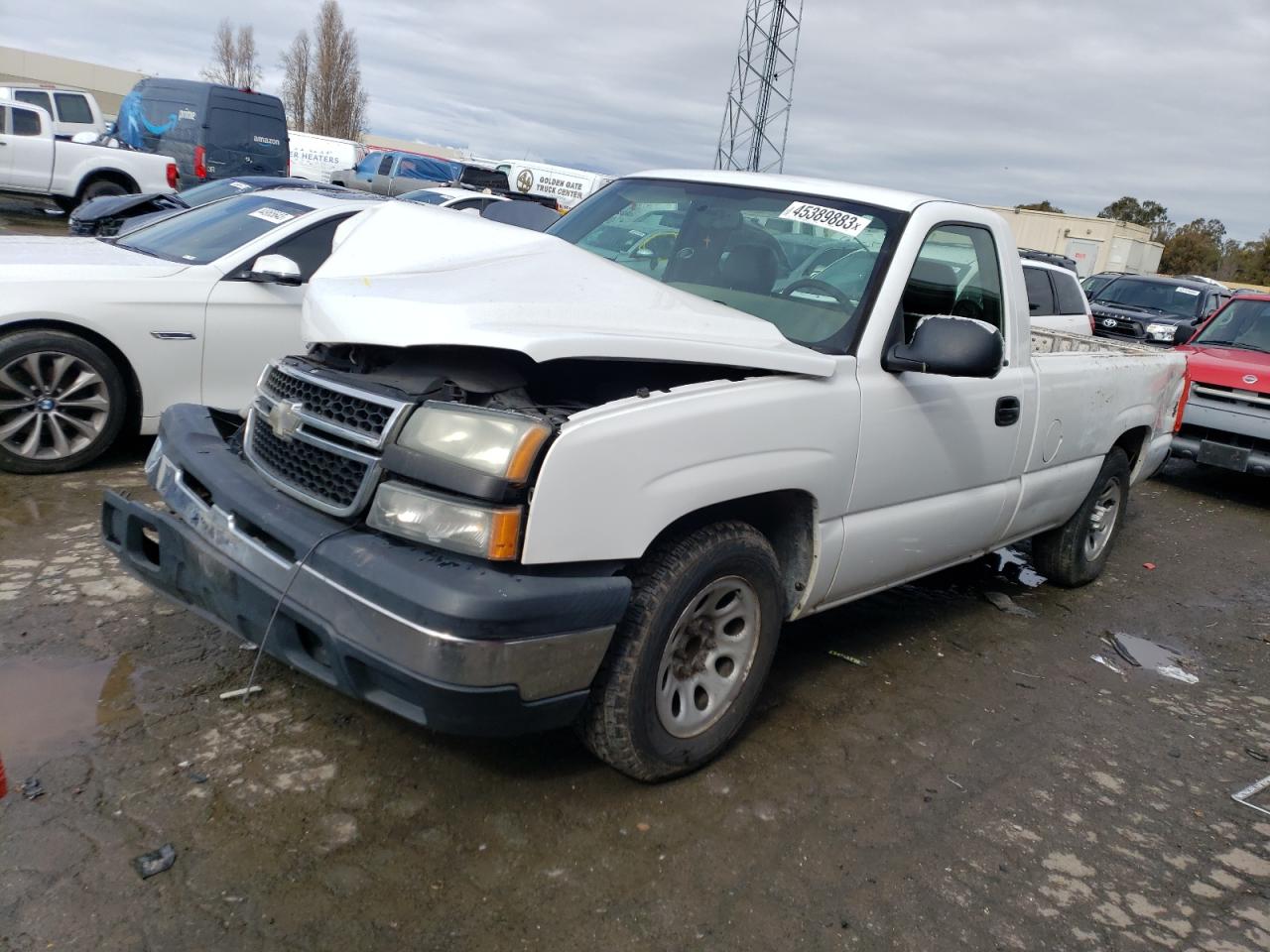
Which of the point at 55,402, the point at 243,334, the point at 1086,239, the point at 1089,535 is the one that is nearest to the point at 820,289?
the point at 1089,535

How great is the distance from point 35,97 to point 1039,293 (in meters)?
19.9

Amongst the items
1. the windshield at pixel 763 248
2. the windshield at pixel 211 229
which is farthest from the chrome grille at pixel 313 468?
the windshield at pixel 211 229

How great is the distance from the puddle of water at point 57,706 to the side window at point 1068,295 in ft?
30.6

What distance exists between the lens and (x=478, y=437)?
263 cm

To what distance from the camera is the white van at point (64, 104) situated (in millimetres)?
20578

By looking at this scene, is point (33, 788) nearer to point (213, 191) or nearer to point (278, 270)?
point (278, 270)

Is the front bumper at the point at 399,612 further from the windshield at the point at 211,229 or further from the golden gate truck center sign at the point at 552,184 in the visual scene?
the golden gate truck center sign at the point at 552,184

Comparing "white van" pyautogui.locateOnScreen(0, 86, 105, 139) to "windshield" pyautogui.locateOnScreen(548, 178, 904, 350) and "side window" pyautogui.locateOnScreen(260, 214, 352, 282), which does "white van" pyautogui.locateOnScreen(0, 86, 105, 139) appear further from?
"windshield" pyautogui.locateOnScreen(548, 178, 904, 350)

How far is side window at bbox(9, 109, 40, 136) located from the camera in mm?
16953

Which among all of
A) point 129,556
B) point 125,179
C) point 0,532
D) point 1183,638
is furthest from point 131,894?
point 125,179

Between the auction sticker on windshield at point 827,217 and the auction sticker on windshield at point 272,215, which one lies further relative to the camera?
the auction sticker on windshield at point 272,215

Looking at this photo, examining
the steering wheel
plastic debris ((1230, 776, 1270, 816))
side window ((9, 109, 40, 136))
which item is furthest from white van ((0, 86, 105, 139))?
plastic debris ((1230, 776, 1270, 816))

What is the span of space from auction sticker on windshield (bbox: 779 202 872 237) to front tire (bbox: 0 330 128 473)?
3.70 m

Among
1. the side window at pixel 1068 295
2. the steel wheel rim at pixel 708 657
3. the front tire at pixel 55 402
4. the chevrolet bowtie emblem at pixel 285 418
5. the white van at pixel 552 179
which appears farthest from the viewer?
the white van at pixel 552 179
